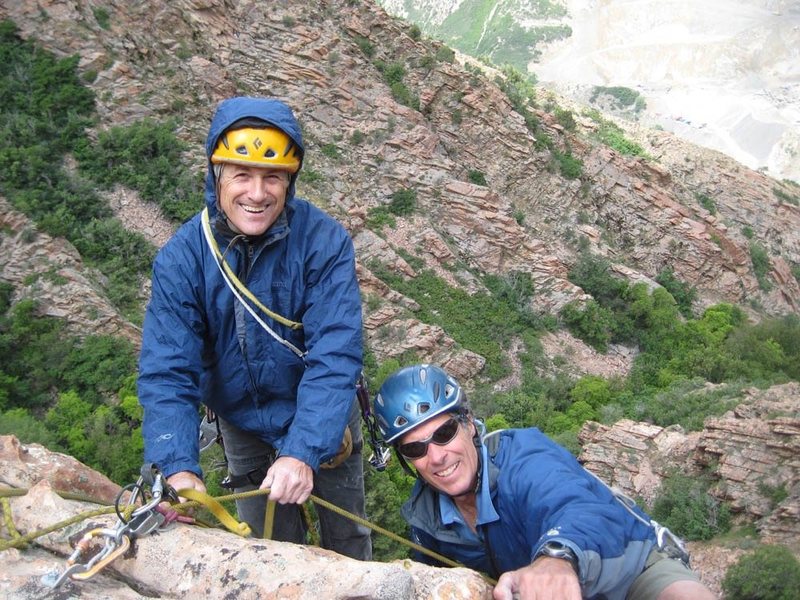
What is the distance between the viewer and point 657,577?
239cm

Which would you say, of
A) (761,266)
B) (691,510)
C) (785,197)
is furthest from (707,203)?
(691,510)

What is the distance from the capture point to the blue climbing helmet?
111 inches

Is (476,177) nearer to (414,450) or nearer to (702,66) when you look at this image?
(414,450)

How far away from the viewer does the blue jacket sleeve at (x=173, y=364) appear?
2484 mm

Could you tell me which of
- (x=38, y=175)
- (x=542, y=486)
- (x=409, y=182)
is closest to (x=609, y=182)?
(x=409, y=182)

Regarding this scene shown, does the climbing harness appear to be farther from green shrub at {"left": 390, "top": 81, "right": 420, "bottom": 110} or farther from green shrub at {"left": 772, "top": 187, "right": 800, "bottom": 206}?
green shrub at {"left": 772, "top": 187, "right": 800, "bottom": 206}

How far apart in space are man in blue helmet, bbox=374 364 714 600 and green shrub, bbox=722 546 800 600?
7134 mm

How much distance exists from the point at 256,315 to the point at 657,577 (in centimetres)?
200

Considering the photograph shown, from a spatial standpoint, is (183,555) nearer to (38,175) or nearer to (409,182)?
(38,175)

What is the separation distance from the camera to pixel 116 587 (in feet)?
6.65

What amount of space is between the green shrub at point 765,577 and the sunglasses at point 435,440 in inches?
302

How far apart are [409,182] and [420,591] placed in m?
21.7

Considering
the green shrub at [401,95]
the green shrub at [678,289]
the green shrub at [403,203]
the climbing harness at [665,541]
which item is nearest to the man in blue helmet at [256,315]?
the climbing harness at [665,541]

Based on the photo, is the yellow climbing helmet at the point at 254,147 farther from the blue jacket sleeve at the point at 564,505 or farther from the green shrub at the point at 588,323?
the green shrub at the point at 588,323
